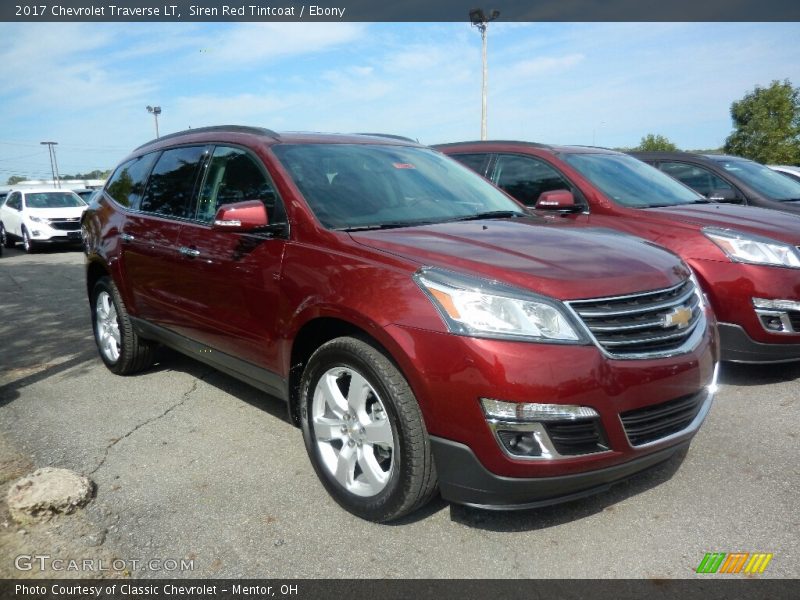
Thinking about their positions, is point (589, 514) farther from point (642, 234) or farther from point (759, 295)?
point (642, 234)

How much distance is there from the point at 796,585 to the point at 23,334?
6878mm

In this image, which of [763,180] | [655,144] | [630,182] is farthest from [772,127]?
[630,182]

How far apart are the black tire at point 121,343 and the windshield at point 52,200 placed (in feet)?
45.9

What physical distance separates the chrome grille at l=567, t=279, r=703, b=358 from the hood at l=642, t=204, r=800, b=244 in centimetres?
221

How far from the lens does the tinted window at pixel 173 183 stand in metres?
4.34

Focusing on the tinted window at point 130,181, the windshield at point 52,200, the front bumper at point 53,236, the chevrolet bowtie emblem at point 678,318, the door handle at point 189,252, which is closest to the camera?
the chevrolet bowtie emblem at point 678,318

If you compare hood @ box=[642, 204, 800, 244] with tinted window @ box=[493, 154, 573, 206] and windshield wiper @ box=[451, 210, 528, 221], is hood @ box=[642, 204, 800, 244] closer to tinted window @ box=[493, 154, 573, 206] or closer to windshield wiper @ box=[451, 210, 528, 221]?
tinted window @ box=[493, 154, 573, 206]

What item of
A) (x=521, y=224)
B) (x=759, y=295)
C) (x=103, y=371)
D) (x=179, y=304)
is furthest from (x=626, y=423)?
(x=103, y=371)

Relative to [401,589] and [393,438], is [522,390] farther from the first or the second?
[401,589]

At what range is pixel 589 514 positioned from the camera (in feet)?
9.86

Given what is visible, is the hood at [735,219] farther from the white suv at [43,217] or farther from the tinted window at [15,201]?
the tinted window at [15,201]

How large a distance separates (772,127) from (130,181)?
1457 inches

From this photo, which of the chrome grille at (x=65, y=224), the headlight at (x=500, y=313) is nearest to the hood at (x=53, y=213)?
the chrome grille at (x=65, y=224)

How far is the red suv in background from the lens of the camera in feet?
14.5
